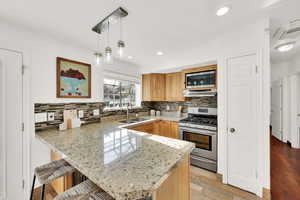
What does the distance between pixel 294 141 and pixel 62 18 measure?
5.57 metres

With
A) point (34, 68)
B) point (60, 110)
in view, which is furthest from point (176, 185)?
point (34, 68)

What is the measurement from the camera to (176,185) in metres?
1.04

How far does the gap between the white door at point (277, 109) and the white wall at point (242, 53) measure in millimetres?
3395

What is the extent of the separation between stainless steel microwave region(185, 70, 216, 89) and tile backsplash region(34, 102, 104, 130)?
2030 mm

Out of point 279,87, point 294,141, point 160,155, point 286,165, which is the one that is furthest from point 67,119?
point 279,87

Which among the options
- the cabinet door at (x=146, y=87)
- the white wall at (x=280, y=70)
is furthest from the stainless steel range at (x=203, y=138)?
the white wall at (x=280, y=70)

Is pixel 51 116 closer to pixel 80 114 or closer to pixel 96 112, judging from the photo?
pixel 80 114

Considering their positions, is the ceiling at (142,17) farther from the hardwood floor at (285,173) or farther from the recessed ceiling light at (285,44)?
the hardwood floor at (285,173)

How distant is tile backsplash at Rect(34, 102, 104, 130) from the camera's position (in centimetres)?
179

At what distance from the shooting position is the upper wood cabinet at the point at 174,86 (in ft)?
10.1

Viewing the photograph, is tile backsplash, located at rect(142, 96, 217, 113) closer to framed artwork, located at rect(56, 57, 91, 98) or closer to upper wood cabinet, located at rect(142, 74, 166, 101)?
upper wood cabinet, located at rect(142, 74, 166, 101)

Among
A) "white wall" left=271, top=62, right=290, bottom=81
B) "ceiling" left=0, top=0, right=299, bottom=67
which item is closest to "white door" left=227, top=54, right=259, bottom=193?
"ceiling" left=0, top=0, right=299, bottom=67

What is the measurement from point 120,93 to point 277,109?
5030mm

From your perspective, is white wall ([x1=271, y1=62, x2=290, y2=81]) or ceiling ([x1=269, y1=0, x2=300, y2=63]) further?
white wall ([x1=271, y1=62, x2=290, y2=81])
